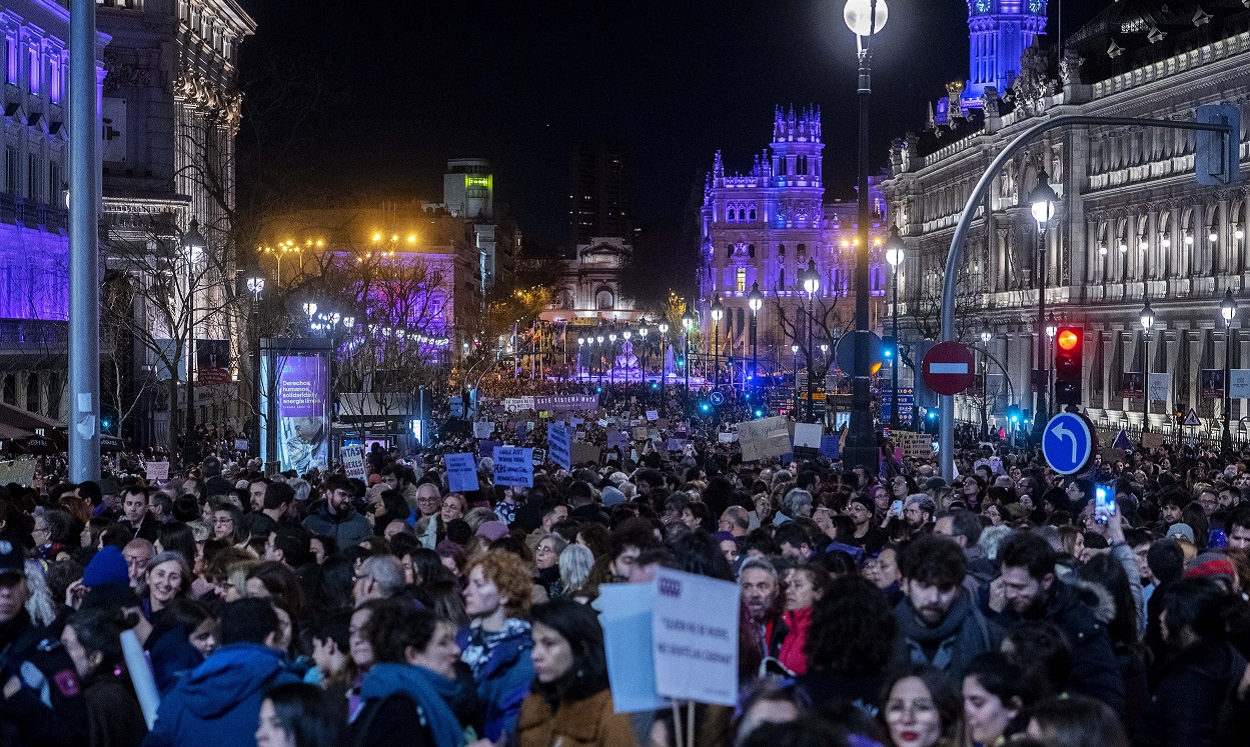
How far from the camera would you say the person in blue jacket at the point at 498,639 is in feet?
23.4

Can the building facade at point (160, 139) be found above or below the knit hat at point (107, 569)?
above

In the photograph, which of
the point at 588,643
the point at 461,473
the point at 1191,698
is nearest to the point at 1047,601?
the point at 1191,698

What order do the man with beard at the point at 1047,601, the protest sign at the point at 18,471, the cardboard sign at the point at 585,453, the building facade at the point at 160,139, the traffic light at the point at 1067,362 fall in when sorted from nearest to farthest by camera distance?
the man with beard at the point at 1047,601 → the traffic light at the point at 1067,362 → the protest sign at the point at 18,471 → the cardboard sign at the point at 585,453 → the building facade at the point at 160,139

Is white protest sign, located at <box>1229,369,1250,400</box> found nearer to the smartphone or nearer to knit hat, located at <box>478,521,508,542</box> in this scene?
the smartphone

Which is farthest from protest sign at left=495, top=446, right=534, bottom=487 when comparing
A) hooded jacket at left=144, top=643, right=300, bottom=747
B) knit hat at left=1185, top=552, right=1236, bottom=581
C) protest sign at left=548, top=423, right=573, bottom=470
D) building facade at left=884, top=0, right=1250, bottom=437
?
building facade at left=884, top=0, right=1250, bottom=437

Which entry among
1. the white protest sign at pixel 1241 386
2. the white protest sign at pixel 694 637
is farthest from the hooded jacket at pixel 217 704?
the white protest sign at pixel 1241 386

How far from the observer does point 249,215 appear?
3894 cm

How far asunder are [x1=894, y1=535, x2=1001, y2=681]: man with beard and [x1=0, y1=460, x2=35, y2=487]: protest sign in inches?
656

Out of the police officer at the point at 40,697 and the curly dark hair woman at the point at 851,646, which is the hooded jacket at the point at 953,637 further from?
the police officer at the point at 40,697

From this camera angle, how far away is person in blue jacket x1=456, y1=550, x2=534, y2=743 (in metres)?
7.14

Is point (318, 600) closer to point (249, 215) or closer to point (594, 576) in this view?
point (594, 576)

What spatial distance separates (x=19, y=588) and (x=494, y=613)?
2.20 metres

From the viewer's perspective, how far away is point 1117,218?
68688mm

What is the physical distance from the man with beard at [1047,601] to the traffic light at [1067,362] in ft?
32.1
